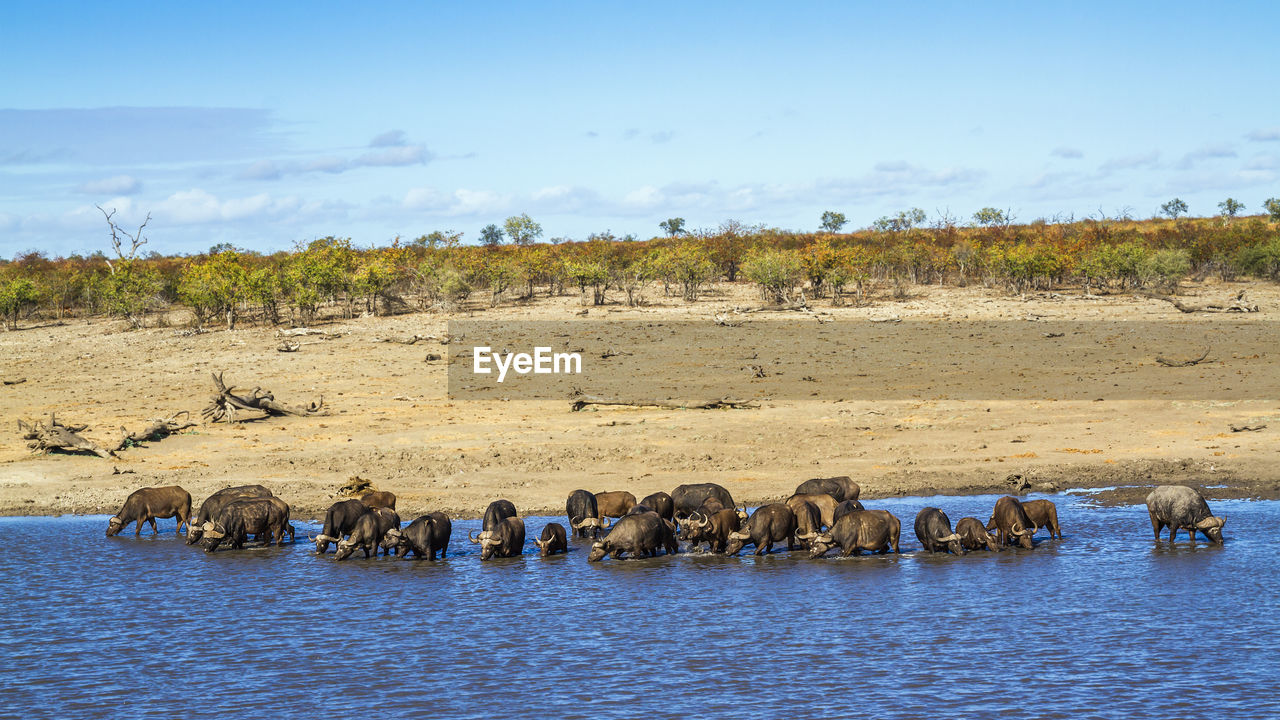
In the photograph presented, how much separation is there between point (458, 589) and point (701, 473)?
883 cm

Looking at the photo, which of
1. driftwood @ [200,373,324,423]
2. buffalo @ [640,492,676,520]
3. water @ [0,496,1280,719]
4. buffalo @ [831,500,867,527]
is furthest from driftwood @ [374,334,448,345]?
buffalo @ [831,500,867,527]

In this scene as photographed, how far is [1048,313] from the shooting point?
46.3m

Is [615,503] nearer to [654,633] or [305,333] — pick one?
[654,633]

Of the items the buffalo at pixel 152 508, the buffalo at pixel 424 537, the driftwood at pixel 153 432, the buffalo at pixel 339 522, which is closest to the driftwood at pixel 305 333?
the driftwood at pixel 153 432

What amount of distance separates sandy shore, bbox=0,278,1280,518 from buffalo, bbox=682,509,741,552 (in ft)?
11.1

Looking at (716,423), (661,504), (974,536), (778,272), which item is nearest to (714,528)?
(661,504)

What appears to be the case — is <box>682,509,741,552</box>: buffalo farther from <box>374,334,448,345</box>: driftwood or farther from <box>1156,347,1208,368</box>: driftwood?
<box>374,334,448,345</box>: driftwood

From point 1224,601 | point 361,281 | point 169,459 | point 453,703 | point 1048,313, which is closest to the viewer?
point 453,703

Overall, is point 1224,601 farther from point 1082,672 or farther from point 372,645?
point 372,645

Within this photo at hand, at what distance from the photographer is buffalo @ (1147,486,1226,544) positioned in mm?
16859

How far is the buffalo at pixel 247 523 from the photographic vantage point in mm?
18125

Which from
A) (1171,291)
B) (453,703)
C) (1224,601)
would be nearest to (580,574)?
(453,703)

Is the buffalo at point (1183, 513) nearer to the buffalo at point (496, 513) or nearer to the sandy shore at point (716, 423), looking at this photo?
the sandy shore at point (716, 423)

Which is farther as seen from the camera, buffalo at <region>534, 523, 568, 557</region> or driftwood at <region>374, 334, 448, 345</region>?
driftwood at <region>374, 334, 448, 345</region>
